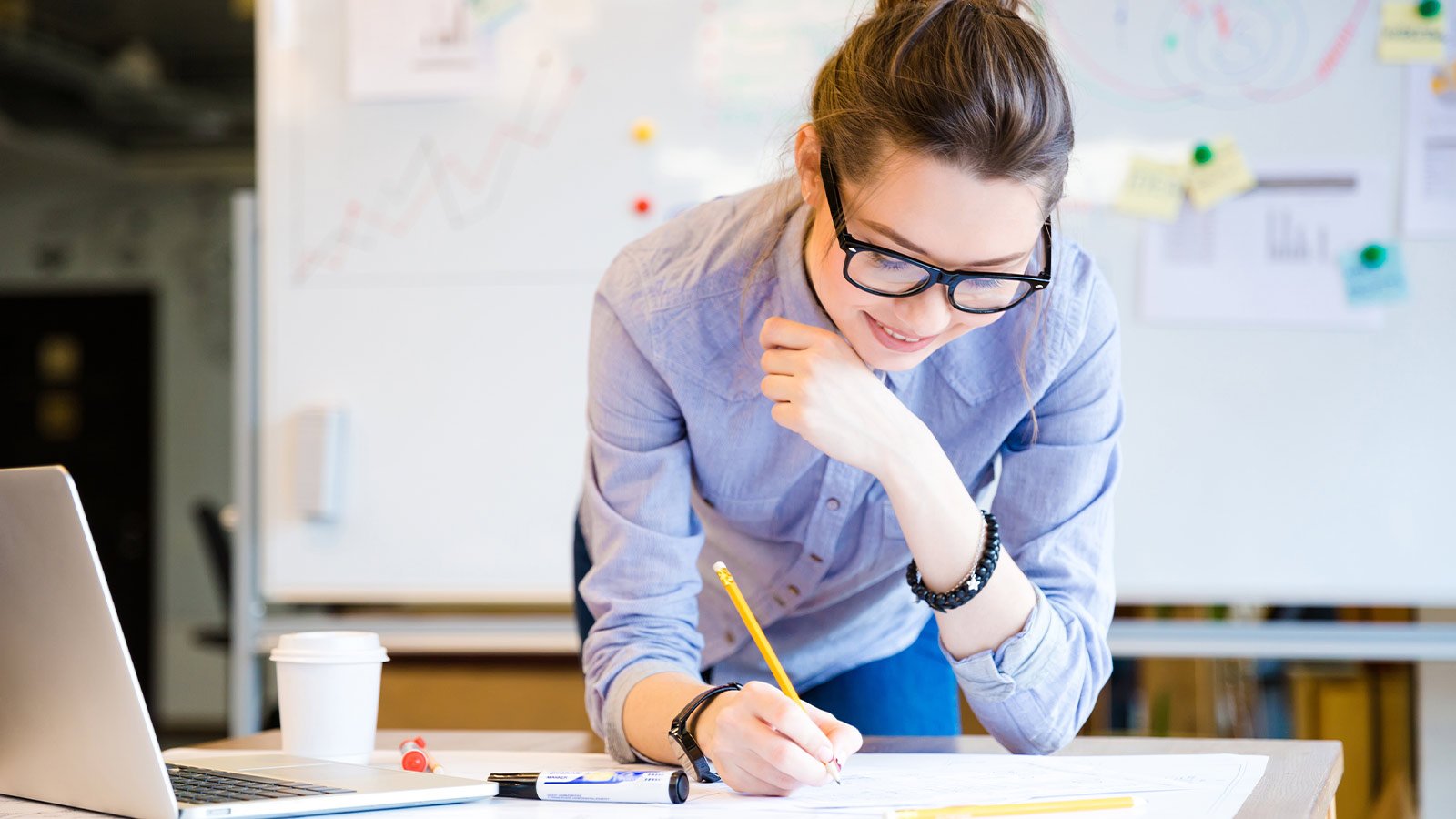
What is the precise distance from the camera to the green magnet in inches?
76.0

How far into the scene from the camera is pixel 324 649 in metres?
1.00

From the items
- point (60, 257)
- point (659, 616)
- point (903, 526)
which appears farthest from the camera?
point (60, 257)

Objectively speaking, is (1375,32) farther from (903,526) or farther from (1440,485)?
(903,526)

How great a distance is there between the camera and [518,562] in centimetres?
212

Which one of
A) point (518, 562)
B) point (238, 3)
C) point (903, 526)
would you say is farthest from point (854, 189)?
point (238, 3)

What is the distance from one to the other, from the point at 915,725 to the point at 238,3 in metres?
4.14

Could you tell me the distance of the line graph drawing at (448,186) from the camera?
2135 millimetres

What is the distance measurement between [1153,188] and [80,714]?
5.41 feet

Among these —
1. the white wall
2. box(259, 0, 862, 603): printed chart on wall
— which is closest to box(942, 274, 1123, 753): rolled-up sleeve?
box(259, 0, 862, 603): printed chart on wall

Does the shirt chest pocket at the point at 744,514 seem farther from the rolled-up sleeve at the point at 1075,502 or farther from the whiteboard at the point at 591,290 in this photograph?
the whiteboard at the point at 591,290

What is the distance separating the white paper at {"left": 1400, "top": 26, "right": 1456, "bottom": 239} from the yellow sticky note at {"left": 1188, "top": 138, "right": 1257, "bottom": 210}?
216 millimetres

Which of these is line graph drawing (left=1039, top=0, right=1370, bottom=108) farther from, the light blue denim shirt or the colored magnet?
the light blue denim shirt

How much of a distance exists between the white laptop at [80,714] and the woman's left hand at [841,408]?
33 centimetres

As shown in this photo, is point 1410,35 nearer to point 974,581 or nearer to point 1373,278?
point 1373,278
